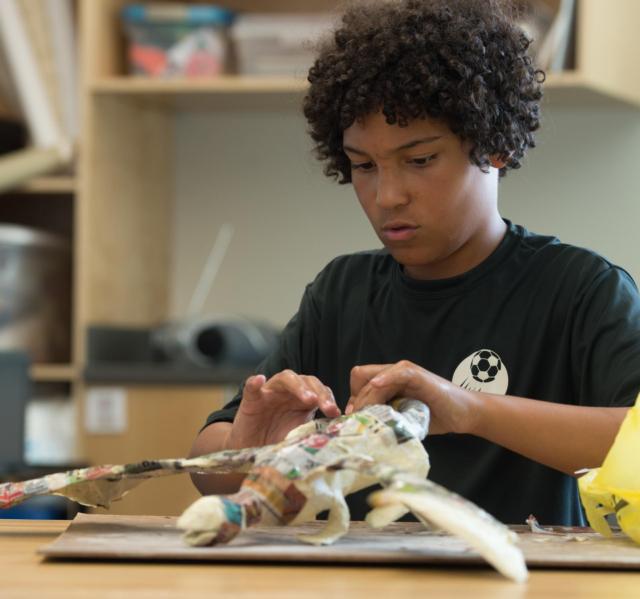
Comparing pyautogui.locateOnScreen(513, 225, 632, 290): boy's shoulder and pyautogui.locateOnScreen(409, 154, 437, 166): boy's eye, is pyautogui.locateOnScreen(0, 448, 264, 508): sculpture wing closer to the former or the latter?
pyautogui.locateOnScreen(409, 154, 437, 166): boy's eye

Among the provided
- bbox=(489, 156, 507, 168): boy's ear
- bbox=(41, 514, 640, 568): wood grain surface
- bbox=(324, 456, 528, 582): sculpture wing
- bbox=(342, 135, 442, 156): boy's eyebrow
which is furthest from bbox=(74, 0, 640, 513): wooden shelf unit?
→ bbox=(324, 456, 528, 582): sculpture wing

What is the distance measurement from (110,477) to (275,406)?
21cm

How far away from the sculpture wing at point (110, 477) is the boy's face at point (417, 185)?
1.24 ft

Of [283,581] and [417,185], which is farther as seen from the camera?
[417,185]

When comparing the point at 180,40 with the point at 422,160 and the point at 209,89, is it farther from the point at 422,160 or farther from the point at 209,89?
the point at 422,160

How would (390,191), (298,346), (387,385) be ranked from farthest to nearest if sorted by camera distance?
(298,346) < (390,191) < (387,385)

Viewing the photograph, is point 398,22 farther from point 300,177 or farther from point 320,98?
point 300,177

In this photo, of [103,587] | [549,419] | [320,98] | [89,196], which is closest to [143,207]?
[89,196]

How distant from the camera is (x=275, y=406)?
1097 mm

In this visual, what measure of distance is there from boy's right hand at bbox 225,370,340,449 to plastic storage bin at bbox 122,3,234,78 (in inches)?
64.7

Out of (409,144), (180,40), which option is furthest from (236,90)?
(409,144)

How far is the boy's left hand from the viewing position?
958mm

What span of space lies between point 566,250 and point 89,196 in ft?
5.03

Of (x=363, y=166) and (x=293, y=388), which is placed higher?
(x=363, y=166)
